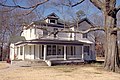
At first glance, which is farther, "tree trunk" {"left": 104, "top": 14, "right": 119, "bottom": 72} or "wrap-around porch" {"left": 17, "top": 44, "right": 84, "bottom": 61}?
"wrap-around porch" {"left": 17, "top": 44, "right": 84, "bottom": 61}

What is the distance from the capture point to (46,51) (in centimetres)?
3416

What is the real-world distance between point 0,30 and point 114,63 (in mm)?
35276

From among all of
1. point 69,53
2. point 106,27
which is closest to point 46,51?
point 69,53

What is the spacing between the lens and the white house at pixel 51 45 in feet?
110

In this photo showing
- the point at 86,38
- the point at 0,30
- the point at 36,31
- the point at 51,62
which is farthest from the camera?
the point at 0,30

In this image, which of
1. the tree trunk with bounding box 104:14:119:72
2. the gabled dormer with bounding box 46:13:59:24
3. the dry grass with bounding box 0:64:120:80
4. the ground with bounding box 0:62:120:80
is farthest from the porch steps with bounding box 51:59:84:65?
the tree trunk with bounding box 104:14:119:72

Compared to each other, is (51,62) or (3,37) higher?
(3,37)

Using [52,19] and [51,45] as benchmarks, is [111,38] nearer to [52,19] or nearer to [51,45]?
[51,45]

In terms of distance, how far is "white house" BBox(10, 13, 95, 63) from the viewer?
33.5 m

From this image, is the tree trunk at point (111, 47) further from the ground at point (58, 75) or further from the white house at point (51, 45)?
the white house at point (51, 45)

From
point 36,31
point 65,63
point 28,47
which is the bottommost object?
point 65,63

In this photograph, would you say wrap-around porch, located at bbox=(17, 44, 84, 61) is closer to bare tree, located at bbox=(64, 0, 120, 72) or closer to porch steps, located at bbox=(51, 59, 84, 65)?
porch steps, located at bbox=(51, 59, 84, 65)

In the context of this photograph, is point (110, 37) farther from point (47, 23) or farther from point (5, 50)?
point (5, 50)


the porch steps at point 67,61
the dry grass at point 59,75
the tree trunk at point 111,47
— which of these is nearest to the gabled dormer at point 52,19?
the porch steps at point 67,61
